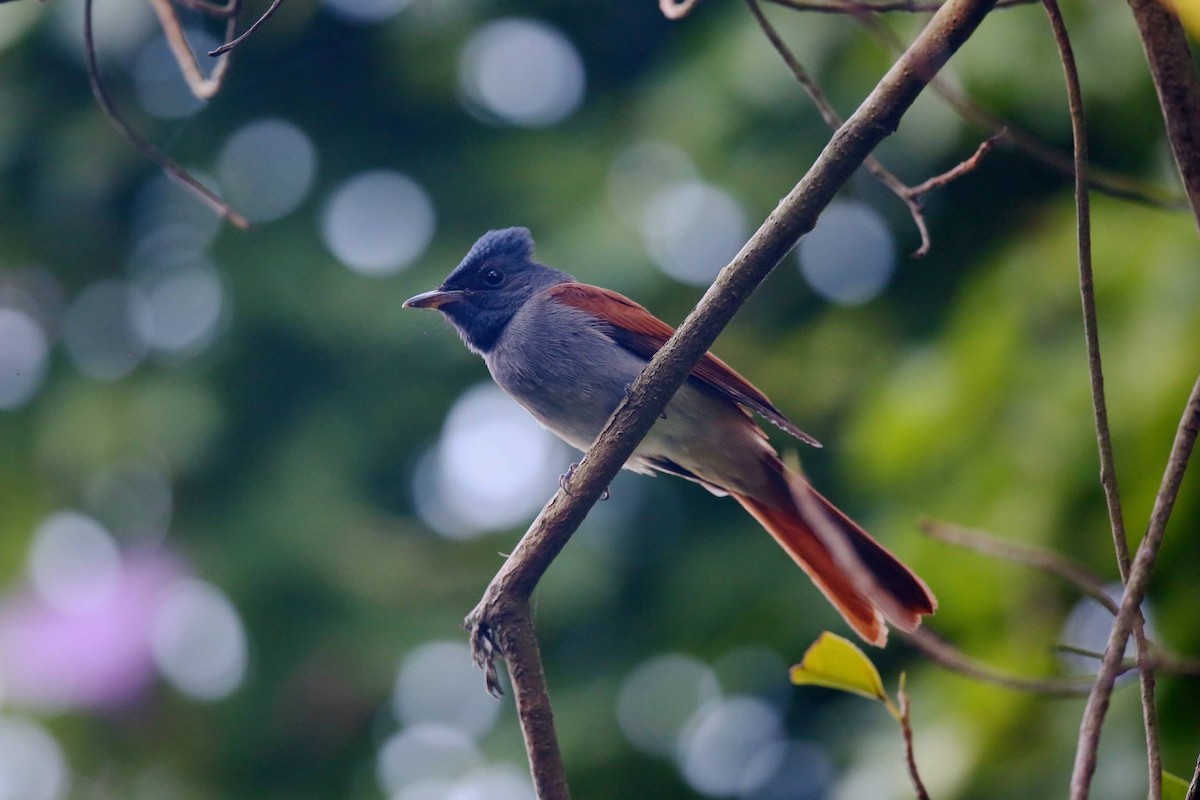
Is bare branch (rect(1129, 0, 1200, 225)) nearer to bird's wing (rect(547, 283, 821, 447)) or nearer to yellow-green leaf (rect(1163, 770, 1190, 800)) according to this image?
yellow-green leaf (rect(1163, 770, 1190, 800))

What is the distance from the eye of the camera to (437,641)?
232 inches

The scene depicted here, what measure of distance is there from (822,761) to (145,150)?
164 inches

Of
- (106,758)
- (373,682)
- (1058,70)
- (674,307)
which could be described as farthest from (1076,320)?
(106,758)

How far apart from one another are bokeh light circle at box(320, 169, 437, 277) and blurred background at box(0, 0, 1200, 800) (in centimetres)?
2

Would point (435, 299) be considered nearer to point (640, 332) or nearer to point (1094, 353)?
point (640, 332)

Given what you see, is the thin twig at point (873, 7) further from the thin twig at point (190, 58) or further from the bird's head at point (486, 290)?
the bird's head at point (486, 290)

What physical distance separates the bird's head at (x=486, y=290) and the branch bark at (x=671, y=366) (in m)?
1.60

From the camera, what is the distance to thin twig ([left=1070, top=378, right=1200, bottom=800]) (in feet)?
5.12

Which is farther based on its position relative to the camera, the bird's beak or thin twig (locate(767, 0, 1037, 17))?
the bird's beak

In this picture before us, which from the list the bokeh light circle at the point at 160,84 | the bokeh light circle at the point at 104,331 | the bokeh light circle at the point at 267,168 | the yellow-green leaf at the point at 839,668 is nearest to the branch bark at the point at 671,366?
the yellow-green leaf at the point at 839,668

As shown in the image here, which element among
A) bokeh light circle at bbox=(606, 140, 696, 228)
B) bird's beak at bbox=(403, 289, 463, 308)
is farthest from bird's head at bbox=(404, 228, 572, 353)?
bokeh light circle at bbox=(606, 140, 696, 228)

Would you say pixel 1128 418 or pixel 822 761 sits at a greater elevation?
pixel 1128 418

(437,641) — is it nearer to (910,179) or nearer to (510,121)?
(510,121)

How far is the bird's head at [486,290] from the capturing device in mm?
3836
